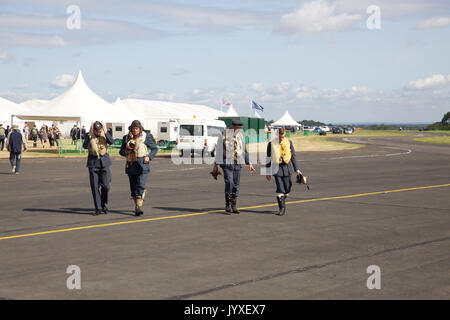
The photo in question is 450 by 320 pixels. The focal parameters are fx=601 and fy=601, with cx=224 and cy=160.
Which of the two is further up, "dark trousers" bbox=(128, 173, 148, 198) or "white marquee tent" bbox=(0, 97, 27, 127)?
"white marquee tent" bbox=(0, 97, 27, 127)

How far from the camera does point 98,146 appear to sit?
11367mm

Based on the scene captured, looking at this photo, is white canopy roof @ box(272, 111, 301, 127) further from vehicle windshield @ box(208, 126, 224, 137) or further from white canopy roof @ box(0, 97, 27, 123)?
vehicle windshield @ box(208, 126, 224, 137)

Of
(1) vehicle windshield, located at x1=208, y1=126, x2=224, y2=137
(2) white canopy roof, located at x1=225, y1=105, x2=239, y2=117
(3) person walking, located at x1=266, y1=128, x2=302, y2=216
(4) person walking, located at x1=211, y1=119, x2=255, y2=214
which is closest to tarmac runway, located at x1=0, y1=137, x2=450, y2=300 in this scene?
(4) person walking, located at x1=211, y1=119, x2=255, y2=214

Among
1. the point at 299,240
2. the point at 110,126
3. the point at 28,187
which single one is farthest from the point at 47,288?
the point at 110,126

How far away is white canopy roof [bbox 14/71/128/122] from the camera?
3616cm

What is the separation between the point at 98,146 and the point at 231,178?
2.61m

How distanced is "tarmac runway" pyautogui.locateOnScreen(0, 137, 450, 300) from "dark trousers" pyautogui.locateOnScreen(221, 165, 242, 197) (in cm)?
48

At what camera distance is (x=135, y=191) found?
36.8 ft

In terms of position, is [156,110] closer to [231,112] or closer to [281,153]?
[231,112]

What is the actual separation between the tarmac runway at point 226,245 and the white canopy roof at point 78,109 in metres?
20.7

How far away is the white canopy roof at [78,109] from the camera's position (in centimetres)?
3616

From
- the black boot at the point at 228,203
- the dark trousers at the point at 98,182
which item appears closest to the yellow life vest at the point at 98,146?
the dark trousers at the point at 98,182

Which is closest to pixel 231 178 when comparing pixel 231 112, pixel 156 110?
pixel 156 110
